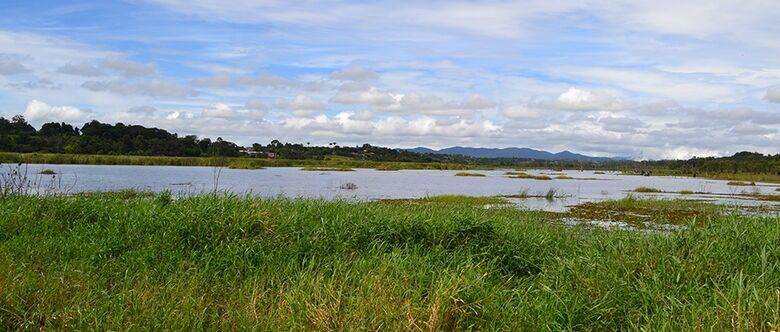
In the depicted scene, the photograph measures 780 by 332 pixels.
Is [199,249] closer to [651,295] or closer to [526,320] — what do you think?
[526,320]

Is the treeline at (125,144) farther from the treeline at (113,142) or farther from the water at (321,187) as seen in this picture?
the water at (321,187)

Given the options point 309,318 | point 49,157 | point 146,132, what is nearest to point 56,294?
point 309,318

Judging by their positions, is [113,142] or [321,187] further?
[113,142]

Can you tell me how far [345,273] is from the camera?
25.5 ft

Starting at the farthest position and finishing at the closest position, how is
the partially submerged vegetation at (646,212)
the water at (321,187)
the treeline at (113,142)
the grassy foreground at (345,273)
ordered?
the treeline at (113,142), the water at (321,187), the partially submerged vegetation at (646,212), the grassy foreground at (345,273)

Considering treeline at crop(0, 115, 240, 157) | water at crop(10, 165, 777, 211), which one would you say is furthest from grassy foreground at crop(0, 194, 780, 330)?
treeline at crop(0, 115, 240, 157)

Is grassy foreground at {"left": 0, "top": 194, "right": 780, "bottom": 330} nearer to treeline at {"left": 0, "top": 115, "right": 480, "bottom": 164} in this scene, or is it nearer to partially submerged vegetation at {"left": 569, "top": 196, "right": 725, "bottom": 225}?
partially submerged vegetation at {"left": 569, "top": 196, "right": 725, "bottom": 225}

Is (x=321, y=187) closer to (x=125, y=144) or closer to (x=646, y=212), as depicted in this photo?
(x=646, y=212)

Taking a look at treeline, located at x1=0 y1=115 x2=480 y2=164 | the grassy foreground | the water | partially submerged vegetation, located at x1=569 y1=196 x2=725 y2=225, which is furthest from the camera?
treeline, located at x1=0 y1=115 x2=480 y2=164

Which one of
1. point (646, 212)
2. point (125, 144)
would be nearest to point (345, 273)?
point (646, 212)

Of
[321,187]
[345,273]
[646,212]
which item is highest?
[345,273]

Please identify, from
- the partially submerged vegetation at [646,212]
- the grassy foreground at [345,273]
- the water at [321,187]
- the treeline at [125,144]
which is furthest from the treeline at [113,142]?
the grassy foreground at [345,273]

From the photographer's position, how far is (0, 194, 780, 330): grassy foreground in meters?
5.98

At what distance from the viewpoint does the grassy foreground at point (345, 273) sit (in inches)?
235
